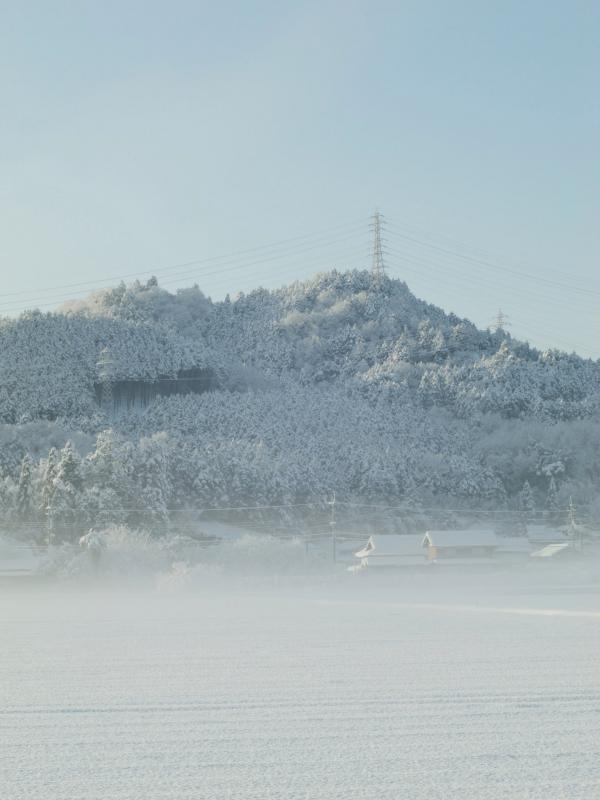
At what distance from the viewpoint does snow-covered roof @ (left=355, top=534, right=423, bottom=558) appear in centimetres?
2880

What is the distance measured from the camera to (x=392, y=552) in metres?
29.3

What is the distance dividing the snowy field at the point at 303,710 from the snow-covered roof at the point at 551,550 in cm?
1878

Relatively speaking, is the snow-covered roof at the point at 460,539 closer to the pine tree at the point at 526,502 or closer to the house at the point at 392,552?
the house at the point at 392,552

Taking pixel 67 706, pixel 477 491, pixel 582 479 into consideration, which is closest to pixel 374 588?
pixel 67 706

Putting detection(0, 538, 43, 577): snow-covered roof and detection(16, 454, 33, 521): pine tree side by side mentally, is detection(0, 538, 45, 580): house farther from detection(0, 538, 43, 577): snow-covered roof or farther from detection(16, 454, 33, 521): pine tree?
detection(16, 454, 33, 521): pine tree

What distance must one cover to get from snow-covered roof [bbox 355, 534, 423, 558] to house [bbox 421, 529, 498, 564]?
38cm

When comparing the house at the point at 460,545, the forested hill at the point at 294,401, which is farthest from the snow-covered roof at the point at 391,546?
the forested hill at the point at 294,401

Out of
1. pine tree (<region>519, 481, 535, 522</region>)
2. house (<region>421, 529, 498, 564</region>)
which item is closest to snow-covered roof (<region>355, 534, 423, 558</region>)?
house (<region>421, 529, 498, 564</region>)

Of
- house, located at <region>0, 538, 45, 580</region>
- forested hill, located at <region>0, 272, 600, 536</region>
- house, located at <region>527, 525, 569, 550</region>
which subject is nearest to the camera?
house, located at <region>0, 538, 45, 580</region>

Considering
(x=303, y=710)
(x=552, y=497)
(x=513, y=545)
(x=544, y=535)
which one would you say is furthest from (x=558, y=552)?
(x=303, y=710)

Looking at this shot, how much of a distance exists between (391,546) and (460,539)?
9.13 feet

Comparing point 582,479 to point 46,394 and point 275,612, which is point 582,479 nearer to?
point 46,394

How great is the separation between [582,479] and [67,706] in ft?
124

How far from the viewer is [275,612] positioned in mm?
13133
